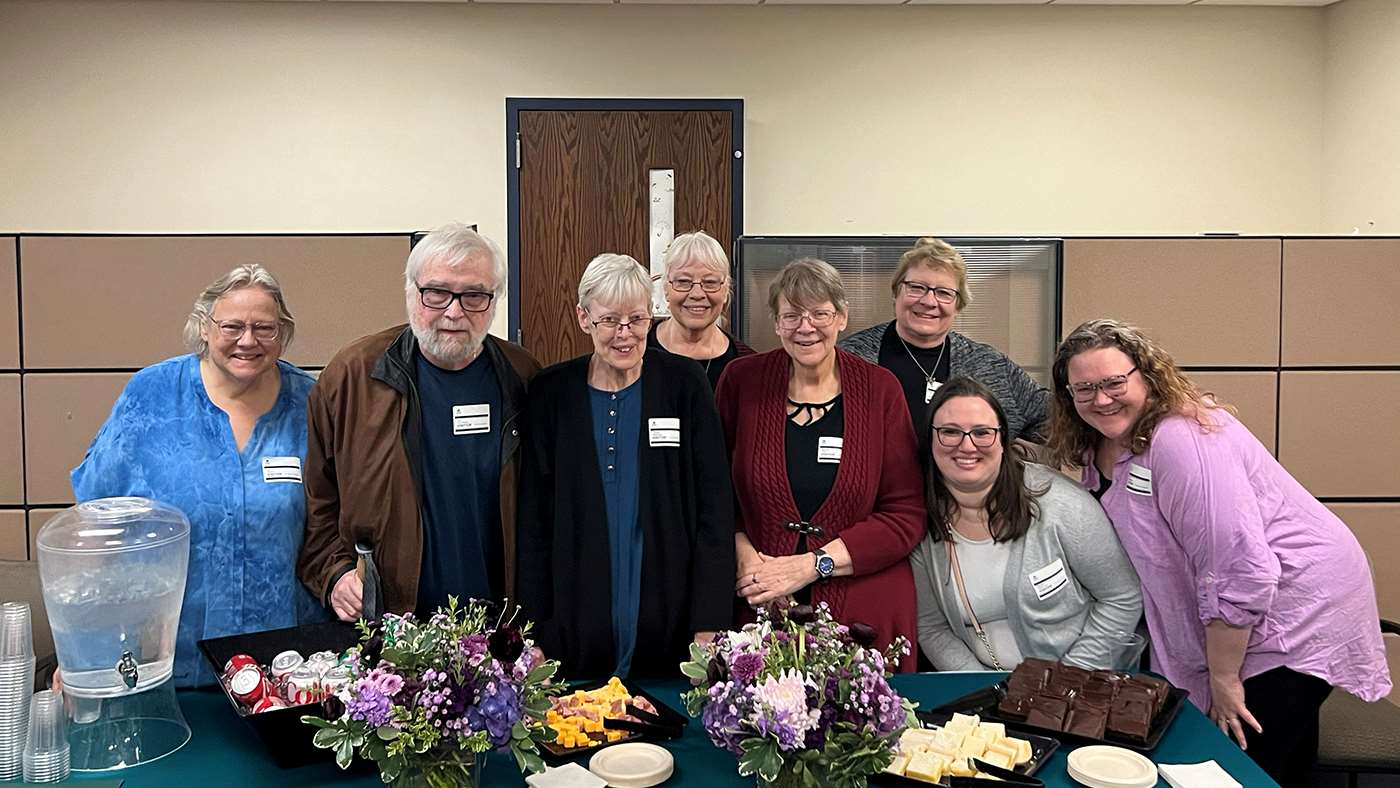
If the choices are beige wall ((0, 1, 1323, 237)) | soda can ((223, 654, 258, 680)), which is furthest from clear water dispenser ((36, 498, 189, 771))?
beige wall ((0, 1, 1323, 237))

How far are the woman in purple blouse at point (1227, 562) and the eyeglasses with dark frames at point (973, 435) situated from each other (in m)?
0.24

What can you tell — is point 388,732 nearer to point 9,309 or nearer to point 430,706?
point 430,706

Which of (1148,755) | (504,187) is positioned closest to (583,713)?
(1148,755)

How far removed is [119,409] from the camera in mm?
2457

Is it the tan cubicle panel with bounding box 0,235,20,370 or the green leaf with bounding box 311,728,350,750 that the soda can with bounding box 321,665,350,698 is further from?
the tan cubicle panel with bounding box 0,235,20,370

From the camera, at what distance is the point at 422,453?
242 cm

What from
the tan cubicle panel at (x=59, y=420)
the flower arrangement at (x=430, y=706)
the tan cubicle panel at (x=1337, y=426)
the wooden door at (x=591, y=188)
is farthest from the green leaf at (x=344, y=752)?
the wooden door at (x=591, y=188)

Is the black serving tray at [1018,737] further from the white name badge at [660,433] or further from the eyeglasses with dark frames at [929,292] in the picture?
the eyeglasses with dark frames at [929,292]

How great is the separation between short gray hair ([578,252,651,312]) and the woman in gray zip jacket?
81 cm

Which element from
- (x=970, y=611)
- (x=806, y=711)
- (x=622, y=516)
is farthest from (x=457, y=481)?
(x=970, y=611)

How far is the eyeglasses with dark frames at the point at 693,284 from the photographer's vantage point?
118 inches

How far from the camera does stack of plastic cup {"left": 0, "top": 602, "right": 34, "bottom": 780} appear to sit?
1.80 meters

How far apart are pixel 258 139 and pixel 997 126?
12.4ft

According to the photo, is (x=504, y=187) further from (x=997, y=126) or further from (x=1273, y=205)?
(x=1273, y=205)
